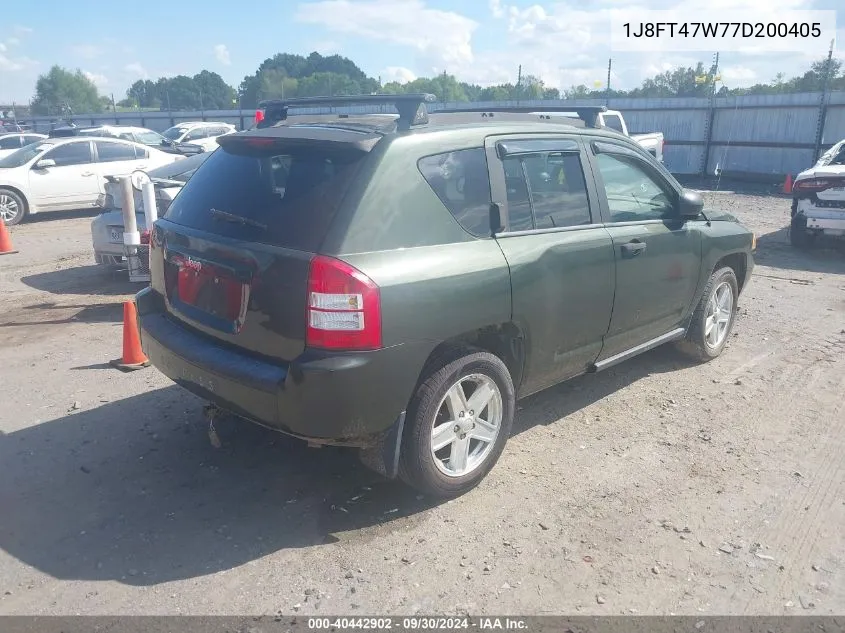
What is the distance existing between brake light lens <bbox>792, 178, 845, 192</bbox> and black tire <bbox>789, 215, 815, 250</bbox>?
419 millimetres

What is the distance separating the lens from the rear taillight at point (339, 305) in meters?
Result: 3.10

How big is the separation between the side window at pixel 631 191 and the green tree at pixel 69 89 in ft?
346

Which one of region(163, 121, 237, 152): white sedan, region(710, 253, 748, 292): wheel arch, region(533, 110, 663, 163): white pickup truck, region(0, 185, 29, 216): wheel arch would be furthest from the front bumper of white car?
region(163, 121, 237, 152): white sedan

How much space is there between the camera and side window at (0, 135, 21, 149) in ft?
68.6

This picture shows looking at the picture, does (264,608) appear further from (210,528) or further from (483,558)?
(483,558)

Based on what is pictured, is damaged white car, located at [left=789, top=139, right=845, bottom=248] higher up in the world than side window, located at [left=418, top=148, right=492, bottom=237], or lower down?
lower down

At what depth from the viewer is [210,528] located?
346 centimetres

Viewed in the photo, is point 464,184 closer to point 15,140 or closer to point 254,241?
point 254,241

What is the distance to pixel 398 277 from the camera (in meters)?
3.23

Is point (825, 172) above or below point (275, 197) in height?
below

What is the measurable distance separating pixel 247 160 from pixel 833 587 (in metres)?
3.44

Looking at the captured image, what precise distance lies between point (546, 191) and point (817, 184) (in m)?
7.78

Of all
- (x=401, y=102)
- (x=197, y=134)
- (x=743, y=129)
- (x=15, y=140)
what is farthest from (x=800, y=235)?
(x=15, y=140)

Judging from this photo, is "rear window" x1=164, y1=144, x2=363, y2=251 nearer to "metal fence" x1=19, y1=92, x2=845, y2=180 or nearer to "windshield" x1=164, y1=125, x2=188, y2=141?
"metal fence" x1=19, y1=92, x2=845, y2=180
